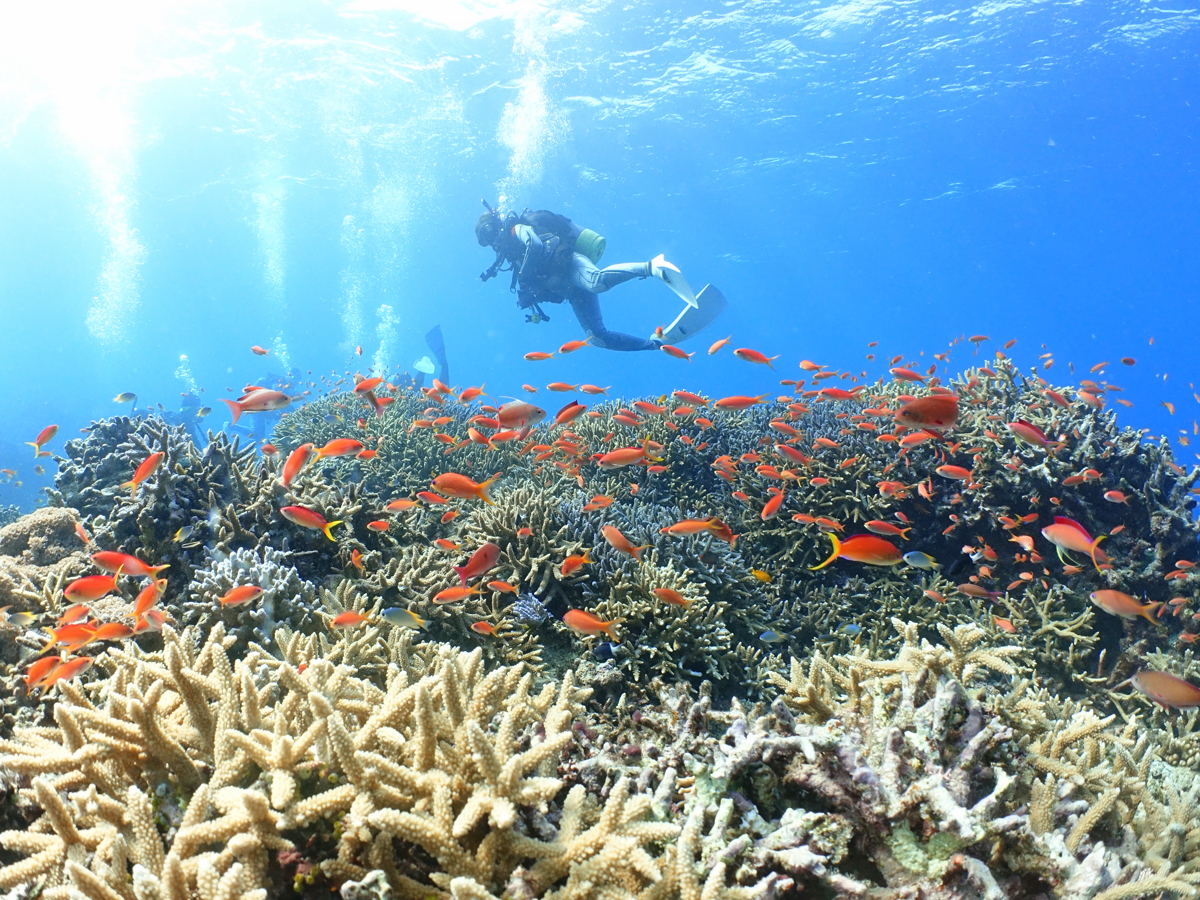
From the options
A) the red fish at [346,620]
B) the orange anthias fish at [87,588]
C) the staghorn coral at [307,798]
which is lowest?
the staghorn coral at [307,798]

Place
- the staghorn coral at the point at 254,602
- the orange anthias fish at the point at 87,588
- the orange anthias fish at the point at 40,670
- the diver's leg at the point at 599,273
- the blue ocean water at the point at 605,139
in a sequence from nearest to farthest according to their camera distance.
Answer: the orange anthias fish at the point at 40,670 < the orange anthias fish at the point at 87,588 < the staghorn coral at the point at 254,602 < the diver's leg at the point at 599,273 < the blue ocean water at the point at 605,139

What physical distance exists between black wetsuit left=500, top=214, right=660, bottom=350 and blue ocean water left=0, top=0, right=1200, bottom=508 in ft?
24.9

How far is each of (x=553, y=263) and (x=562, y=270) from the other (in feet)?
1.07

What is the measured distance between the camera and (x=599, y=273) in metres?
13.2

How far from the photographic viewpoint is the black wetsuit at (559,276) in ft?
43.2

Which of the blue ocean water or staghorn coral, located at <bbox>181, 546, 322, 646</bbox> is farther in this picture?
the blue ocean water

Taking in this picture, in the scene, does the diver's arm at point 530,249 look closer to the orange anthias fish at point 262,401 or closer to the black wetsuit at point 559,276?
the black wetsuit at point 559,276

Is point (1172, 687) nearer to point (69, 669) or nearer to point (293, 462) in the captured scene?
point (293, 462)

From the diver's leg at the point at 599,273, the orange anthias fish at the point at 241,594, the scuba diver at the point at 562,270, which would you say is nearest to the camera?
the orange anthias fish at the point at 241,594

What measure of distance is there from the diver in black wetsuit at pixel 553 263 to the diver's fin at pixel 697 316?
1.28 m

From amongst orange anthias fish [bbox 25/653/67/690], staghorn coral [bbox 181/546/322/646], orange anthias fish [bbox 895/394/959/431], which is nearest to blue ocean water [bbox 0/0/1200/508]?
orange anthias fish [bbox 895/394/959/431]

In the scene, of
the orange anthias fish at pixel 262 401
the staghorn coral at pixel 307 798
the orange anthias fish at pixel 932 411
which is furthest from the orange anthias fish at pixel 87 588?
the orange anthias fish at pixel 932 411

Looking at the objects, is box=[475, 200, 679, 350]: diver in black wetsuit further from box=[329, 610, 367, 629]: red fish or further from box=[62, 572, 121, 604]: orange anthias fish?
box=[62, 572, 121, 604]: orange anthias fish

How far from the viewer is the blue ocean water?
24219 mm
